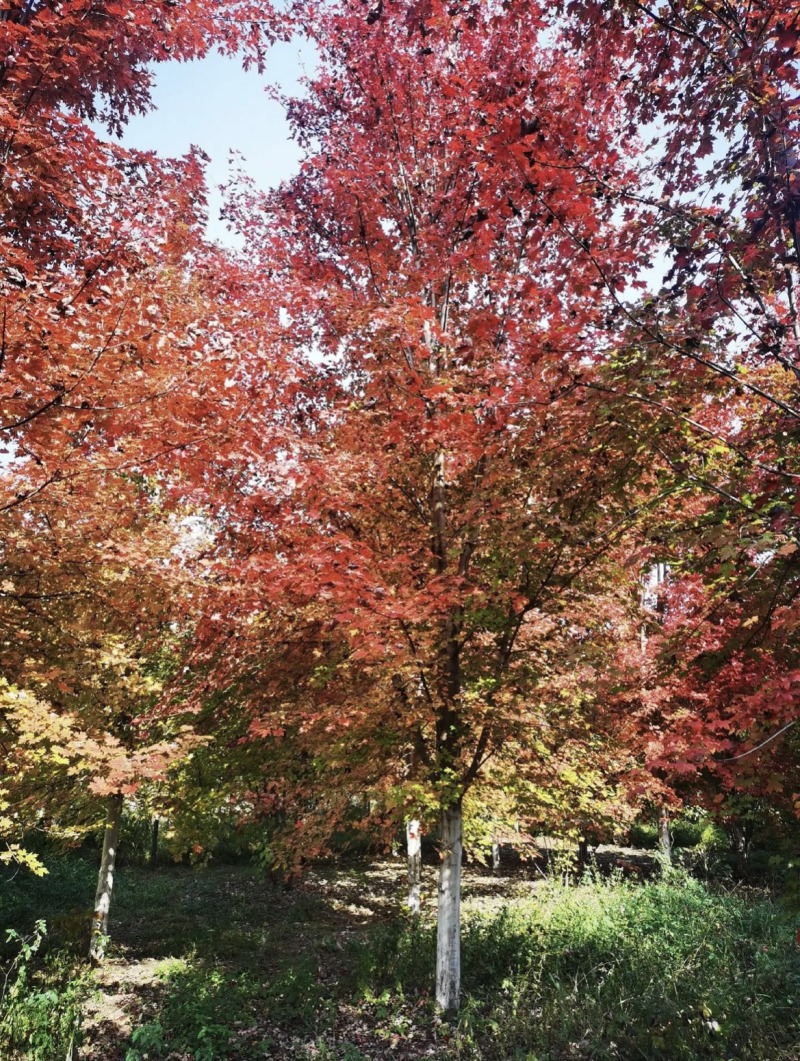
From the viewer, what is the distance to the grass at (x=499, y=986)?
5.25m

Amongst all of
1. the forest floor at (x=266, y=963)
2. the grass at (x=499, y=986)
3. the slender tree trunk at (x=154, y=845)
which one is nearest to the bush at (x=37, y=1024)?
the grass at (x=499, y=986)

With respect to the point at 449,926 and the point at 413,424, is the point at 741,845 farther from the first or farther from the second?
the point at 413,424

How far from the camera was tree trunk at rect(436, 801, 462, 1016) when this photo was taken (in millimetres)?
6121

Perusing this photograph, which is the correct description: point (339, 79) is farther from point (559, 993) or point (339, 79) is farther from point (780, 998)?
point (780, 998)

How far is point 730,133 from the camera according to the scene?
2.98 m

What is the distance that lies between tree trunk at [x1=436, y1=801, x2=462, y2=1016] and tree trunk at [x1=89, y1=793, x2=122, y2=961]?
611cm

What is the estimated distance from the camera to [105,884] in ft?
32.7

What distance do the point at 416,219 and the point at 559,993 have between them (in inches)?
349

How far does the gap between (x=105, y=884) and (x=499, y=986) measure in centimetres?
710

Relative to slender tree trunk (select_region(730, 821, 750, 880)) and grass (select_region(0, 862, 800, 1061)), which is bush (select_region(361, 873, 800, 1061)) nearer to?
grass (select_region(0, 862, 800, 1061))

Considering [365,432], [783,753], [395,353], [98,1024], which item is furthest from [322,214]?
[98,1024]

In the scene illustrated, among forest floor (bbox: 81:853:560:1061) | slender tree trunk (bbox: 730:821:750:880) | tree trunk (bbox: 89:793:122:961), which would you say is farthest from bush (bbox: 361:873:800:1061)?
slender tree trunk (bbox: 730:821:750:880)

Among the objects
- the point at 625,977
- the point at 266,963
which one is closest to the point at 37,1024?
the point at 266,963

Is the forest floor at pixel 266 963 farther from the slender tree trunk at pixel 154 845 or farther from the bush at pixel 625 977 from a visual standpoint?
the slender tree trunk at pixel 154 845
